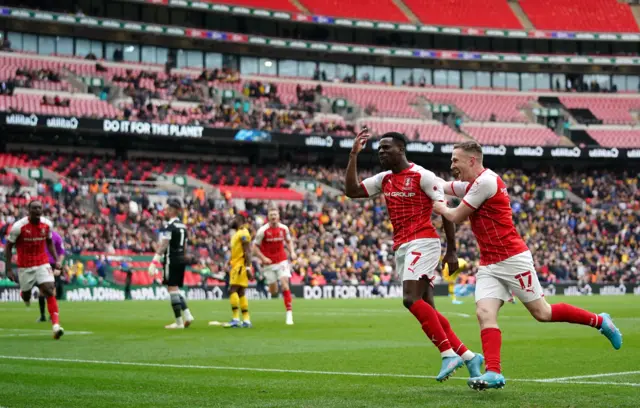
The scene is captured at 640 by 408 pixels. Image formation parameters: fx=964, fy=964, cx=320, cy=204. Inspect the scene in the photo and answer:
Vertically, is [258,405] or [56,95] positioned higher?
[56,95]

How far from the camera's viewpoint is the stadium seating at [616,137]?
67.6 meters

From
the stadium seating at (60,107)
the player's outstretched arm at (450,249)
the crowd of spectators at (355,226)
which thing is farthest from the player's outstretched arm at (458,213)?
the stadium seating at (60,107)

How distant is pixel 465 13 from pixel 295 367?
63.8 meters

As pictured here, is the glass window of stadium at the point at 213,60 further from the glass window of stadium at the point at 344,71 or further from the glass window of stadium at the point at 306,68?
the glass window of stadium at the point at 344,71

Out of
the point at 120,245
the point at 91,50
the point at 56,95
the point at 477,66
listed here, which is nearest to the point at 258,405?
the point at 120,245

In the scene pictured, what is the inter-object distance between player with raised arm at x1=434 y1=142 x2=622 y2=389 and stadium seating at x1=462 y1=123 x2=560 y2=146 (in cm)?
5705

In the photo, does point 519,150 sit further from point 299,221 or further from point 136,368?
point 136,368

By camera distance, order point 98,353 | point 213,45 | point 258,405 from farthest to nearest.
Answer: point 213,45
point 98,353
point 258,405

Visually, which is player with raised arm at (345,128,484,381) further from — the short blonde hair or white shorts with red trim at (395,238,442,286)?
the short blonde hair

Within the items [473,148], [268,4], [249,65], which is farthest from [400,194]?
[268,4]

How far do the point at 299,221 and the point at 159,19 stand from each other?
61.2 feet

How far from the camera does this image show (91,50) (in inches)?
2346

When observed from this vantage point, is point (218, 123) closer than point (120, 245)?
No

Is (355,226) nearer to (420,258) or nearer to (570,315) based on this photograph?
(420,258)
